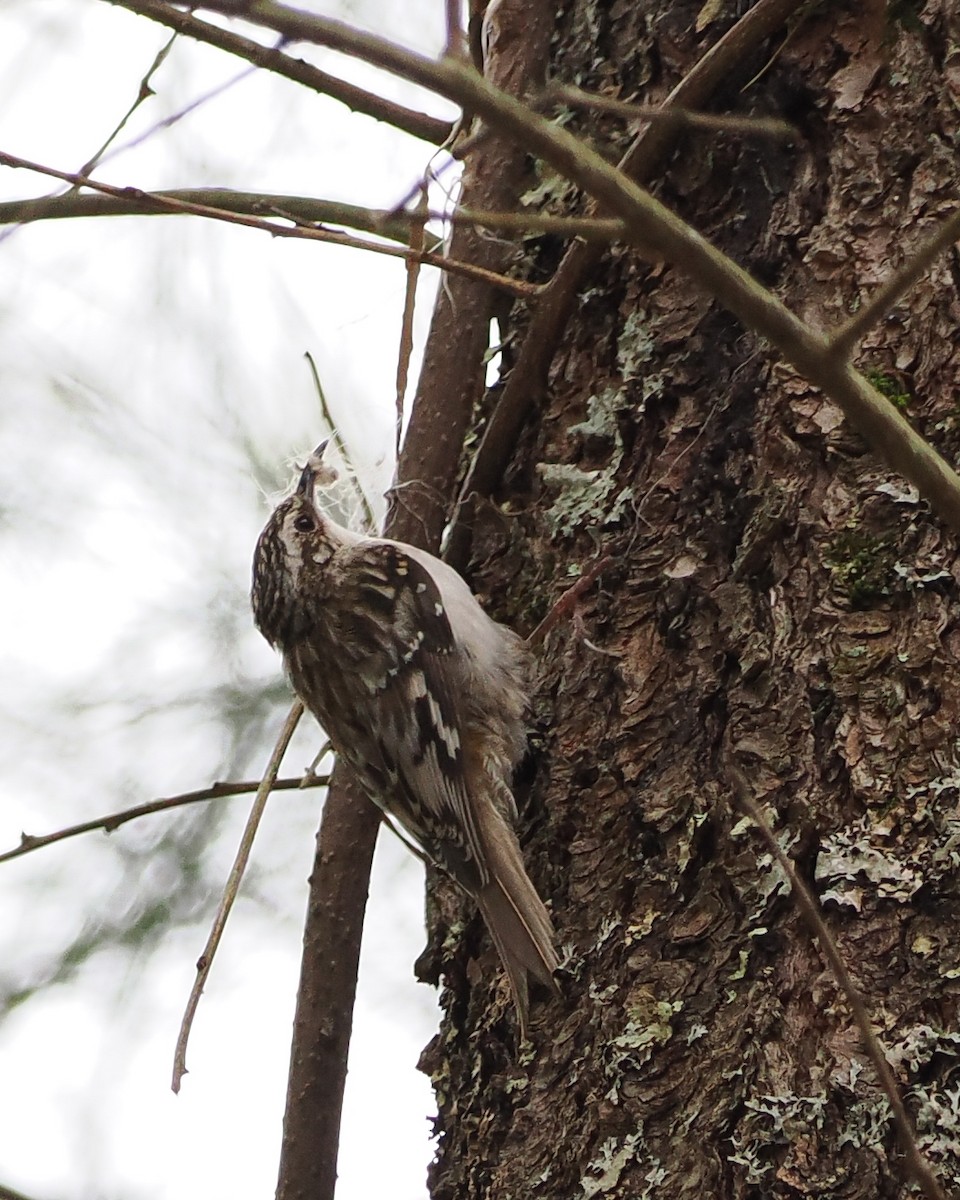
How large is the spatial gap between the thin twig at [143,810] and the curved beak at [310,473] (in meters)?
0.72

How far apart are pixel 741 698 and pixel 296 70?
917 mm

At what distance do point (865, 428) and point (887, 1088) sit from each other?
1.75ft

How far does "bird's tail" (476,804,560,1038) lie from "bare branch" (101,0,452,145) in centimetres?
110

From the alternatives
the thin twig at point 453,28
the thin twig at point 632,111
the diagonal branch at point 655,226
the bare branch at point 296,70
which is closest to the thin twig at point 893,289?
the diagonal branch at point 655,226

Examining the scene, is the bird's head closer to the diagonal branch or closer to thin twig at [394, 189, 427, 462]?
thin twig at [394, 189, 427, 462]

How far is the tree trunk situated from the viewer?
1.61m

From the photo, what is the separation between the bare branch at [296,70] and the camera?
1.36 meters

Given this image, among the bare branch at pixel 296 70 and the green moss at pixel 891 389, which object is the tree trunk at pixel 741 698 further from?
the bare branch at pixel 296 70

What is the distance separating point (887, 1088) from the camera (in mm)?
1093

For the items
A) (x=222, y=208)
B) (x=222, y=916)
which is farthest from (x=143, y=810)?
(x=222, y=208)

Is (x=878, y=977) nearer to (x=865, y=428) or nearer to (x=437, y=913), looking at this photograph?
(x=865, y=428)

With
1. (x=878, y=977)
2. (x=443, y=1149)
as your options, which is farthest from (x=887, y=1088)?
(x=443, y=1149)

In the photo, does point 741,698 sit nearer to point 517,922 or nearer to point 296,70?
point 517,922

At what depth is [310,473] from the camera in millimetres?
3164
